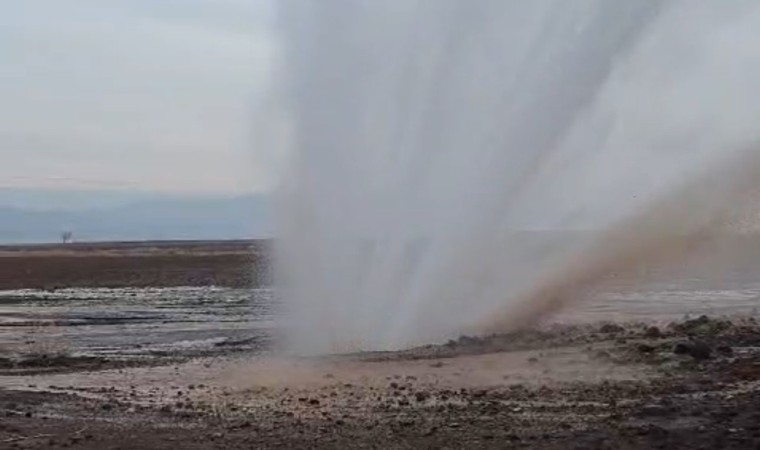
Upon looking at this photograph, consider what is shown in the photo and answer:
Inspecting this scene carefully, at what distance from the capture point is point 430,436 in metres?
11.7

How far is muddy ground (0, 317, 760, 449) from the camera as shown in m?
11.8

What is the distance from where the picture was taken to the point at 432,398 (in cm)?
1429

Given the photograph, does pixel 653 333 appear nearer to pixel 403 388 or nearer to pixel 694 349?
pixel 694 349

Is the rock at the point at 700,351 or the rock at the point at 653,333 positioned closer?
the rock at the point at 700,351

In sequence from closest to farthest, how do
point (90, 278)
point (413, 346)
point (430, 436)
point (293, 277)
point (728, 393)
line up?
point (430, 436) < point (728, 393) < point (413, 346) < point (293, 277) < point (90, 278)

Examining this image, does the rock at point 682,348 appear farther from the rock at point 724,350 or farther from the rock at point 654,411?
the rock at point 654,411

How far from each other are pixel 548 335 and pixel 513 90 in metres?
4.56

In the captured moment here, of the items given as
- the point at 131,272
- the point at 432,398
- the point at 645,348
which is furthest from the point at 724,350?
the point at 131,272

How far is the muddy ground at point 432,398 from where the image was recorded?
464 inches

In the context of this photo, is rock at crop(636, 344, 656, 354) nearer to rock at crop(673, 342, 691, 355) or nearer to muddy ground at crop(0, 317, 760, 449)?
muddy ground at crop(0, 317, 760, 449)

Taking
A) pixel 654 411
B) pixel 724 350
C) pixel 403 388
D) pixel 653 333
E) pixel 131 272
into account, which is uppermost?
pixel 131 272

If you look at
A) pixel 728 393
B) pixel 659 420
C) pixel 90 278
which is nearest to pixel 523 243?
pixel 728 393

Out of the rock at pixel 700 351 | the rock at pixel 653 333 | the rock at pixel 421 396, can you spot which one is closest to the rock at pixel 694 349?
the rock at pixel 700 351

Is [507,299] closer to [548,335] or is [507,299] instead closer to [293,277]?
[548,335]
